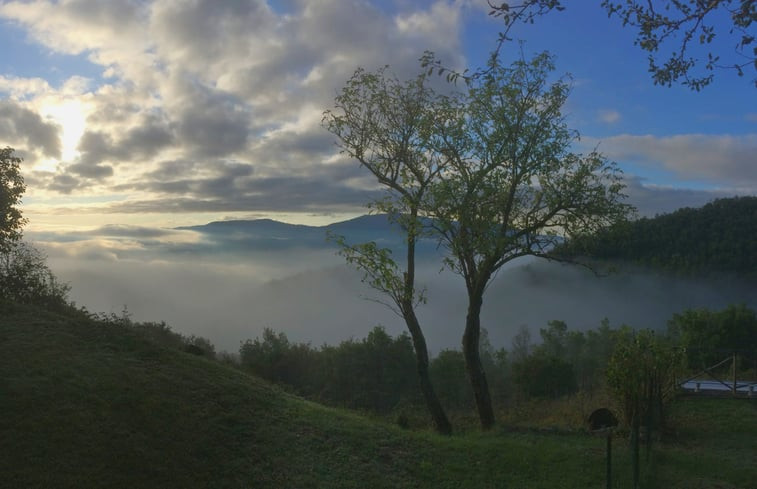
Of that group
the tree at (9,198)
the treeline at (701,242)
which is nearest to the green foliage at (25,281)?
the tree at (9,198)

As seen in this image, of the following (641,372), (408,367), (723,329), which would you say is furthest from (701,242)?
(641,372)

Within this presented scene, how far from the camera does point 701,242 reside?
178ft

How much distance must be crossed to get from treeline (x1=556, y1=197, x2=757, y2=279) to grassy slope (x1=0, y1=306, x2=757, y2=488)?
4203cm

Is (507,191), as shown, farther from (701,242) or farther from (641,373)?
(701,242)

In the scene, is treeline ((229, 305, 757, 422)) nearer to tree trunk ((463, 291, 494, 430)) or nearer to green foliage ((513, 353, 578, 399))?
green foliage ((513, 353, 578, 399))

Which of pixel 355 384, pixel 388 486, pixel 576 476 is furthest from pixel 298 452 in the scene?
pixel 355 384

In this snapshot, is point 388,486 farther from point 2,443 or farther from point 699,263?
point 699,263

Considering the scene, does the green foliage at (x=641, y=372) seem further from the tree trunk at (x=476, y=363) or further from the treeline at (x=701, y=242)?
the treeline at (x=701, y=242)

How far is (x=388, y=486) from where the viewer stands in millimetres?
8836

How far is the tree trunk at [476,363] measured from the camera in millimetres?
13875

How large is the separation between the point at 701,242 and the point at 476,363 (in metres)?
49.2

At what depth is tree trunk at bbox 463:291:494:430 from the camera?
45.5 feet

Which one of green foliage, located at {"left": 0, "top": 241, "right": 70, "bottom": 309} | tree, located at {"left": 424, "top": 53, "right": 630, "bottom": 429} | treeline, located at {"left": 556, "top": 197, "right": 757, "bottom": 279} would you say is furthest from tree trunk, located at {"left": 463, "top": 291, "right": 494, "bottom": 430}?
treeline, located at {"left": 556, "top": 197, "right": 757, "bottom": 279}

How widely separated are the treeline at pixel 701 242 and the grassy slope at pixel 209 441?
4203cm
